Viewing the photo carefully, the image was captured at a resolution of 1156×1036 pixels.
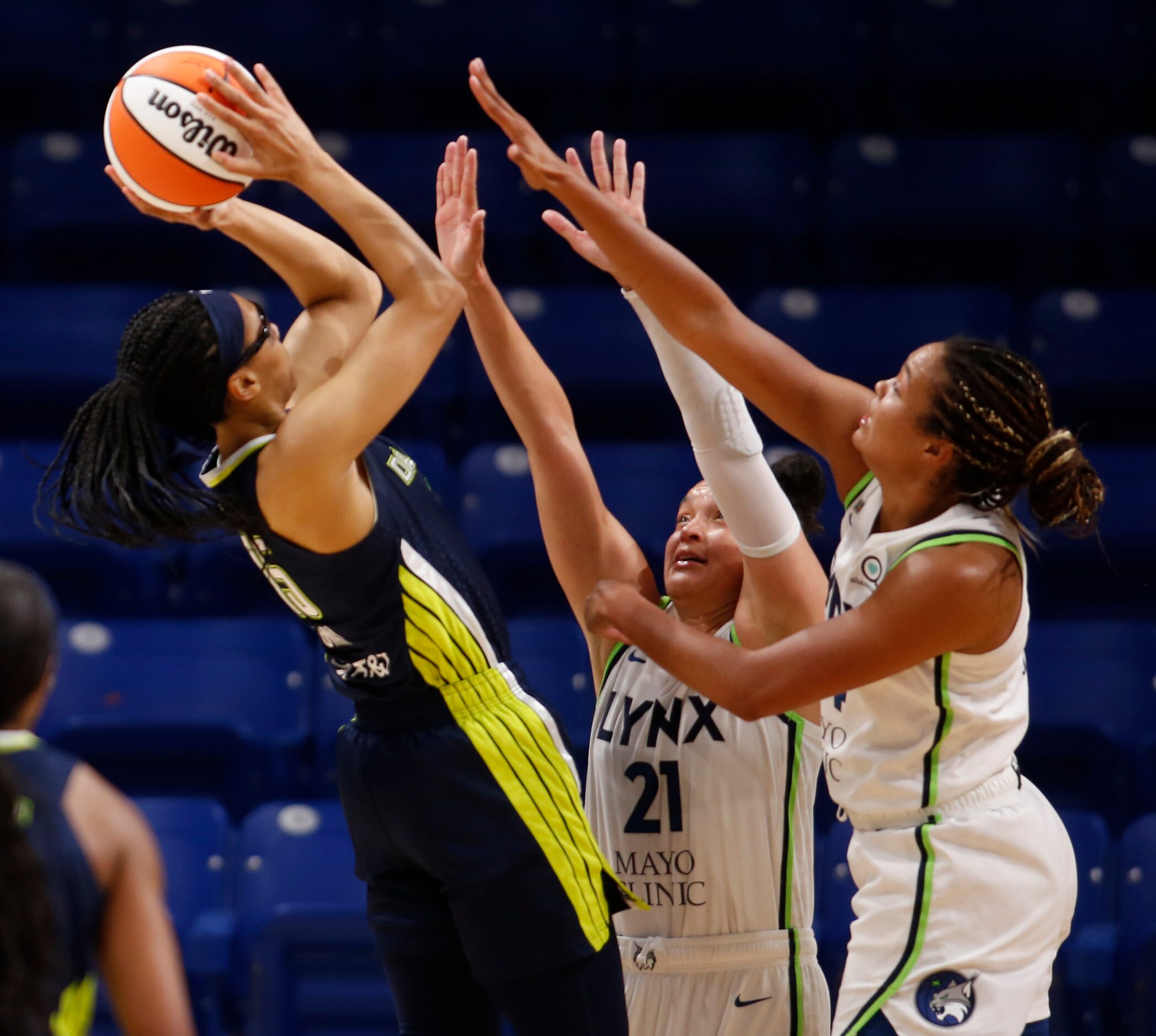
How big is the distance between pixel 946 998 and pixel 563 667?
2493mm

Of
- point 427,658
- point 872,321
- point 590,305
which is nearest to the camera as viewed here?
point 427,658

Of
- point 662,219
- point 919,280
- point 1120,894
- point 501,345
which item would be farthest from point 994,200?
point 501,345

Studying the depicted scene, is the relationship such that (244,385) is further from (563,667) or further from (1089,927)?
(1089,927)

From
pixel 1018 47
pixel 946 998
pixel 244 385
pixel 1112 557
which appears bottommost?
pixel 946 998

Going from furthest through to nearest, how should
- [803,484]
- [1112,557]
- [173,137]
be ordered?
1. [1112,557]
2. [803,484]
3. [173,137]

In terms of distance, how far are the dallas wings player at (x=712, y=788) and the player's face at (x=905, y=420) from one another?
31cm

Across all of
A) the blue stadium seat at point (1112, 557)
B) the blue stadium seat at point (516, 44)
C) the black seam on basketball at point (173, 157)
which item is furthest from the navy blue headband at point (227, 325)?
the blue stadium seat at point (516, 44)

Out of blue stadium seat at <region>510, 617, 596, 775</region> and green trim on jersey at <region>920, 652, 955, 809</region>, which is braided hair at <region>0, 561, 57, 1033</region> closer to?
green trim on jersey at <region>920, 652, 955, 809</region>

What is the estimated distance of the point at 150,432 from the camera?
2512 mm

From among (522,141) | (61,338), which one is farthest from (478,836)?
(61,338)

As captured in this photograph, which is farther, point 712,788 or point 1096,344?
point 1096,344

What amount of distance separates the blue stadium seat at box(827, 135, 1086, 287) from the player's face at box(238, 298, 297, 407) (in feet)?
12.2

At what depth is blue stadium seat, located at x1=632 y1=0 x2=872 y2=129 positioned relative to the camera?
631 cm

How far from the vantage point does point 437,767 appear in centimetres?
260
